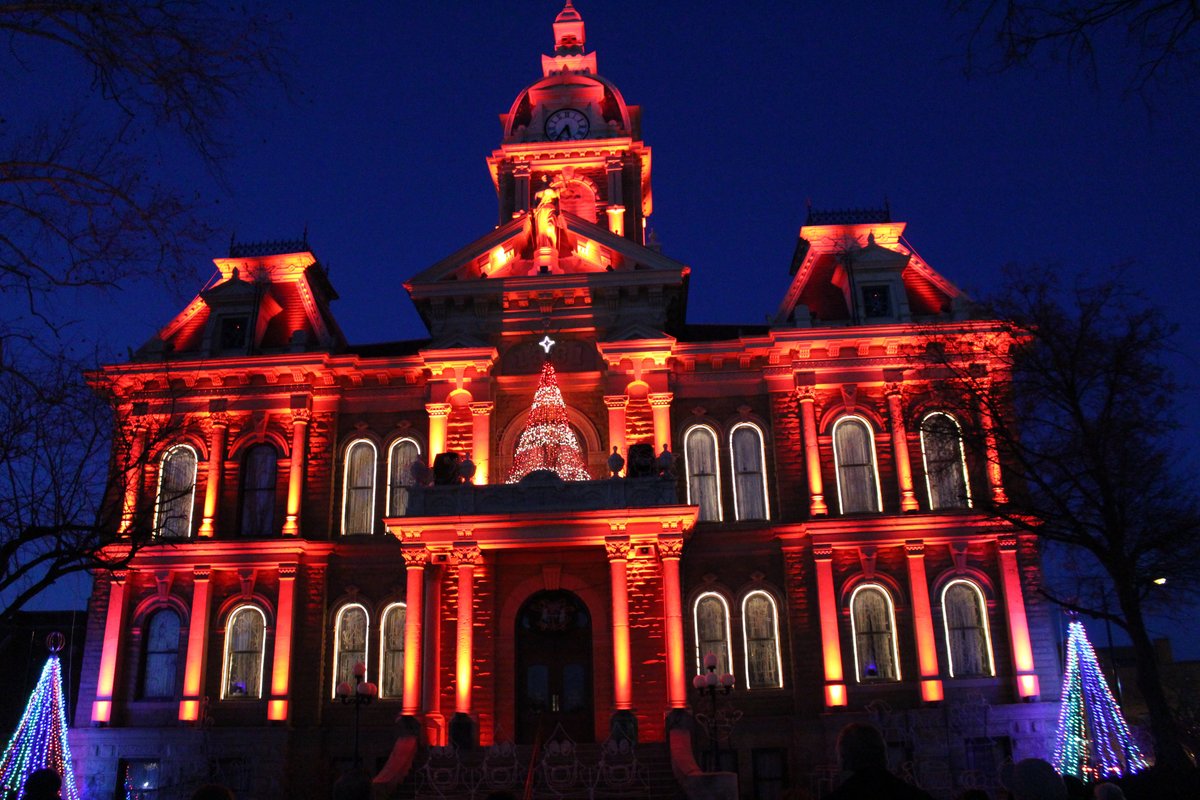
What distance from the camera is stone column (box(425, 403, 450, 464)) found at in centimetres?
2823

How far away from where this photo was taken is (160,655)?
91.3 ft

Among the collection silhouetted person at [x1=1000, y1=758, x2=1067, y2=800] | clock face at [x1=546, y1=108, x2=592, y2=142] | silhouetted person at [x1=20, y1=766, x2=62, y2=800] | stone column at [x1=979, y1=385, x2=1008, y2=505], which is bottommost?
silhouetted person at [x1=1000, y1=758, x2=1067, y2=800]

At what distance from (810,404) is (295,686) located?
15227 millimetres

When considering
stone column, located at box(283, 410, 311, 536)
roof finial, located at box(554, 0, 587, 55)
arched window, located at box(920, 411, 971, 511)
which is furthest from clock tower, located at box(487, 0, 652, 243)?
arched window, located at box(920, 411, 971, 511)

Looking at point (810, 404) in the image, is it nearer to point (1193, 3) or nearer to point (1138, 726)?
point (1138, 726)

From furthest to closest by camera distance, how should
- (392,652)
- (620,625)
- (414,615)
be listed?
1. (392,652)
2. (414,615)
3. (620,625)

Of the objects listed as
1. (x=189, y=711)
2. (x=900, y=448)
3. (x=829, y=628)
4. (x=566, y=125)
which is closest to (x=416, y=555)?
(x=189, y=711)

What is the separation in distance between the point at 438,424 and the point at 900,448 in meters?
12.3

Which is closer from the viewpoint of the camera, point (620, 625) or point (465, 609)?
point (620, 625)

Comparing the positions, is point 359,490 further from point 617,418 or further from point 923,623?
point 923,623

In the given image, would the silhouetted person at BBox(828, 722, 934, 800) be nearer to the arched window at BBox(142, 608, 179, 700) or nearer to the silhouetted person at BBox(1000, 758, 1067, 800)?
the silhouetted person at BBox(1000, 758, 1067, 800)

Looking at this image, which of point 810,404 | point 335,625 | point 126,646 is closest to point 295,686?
point 335,625

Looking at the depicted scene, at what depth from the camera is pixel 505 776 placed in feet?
72.7

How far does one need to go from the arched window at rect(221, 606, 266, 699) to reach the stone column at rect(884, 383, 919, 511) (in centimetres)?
1708
